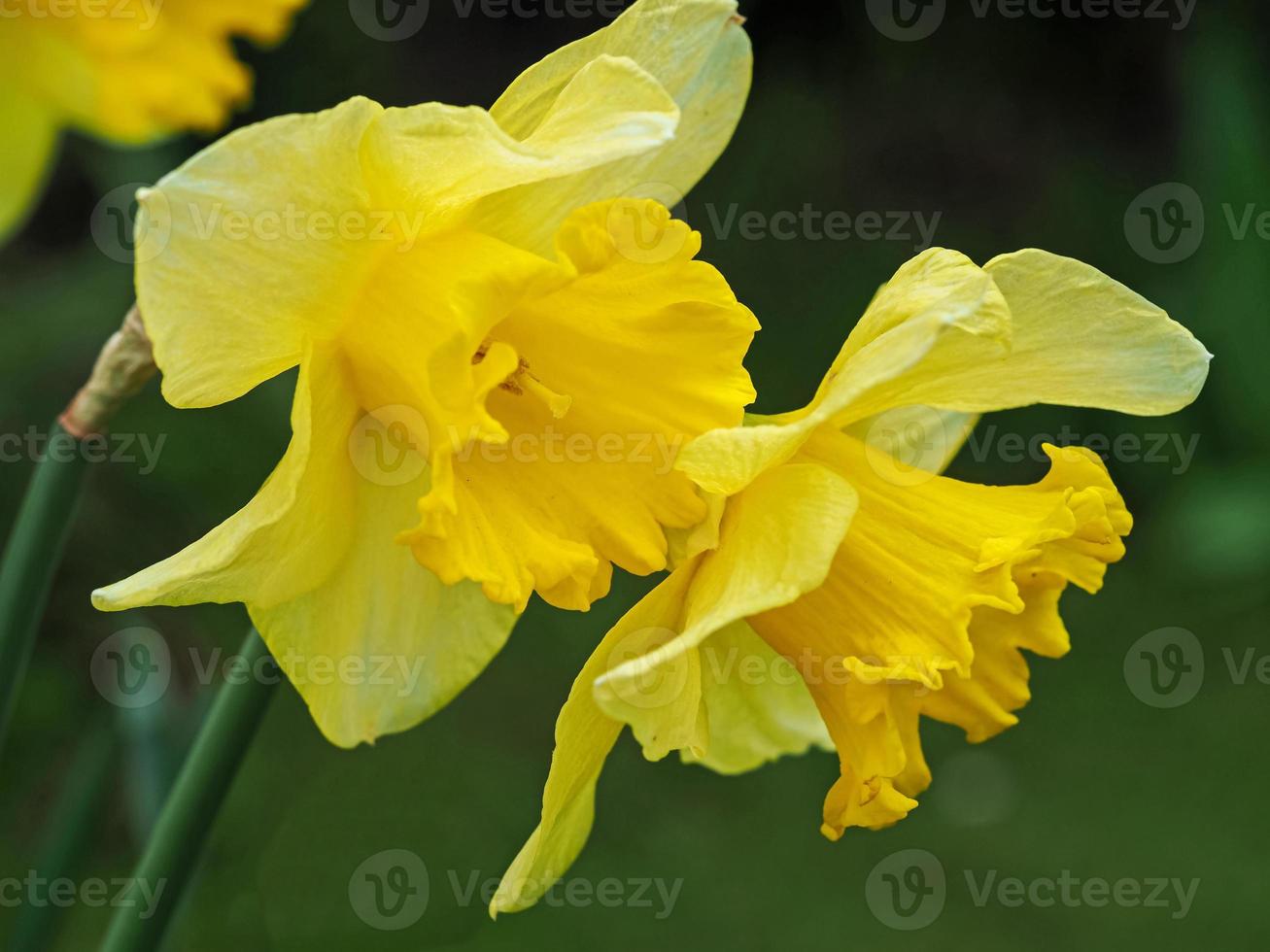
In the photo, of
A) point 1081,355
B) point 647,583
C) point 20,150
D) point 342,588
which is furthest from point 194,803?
point 647,583

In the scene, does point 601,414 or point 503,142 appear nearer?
point 503,142

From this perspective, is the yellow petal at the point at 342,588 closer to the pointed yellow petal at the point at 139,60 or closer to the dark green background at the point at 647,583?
the pointed yellow petal at the point at 139,60

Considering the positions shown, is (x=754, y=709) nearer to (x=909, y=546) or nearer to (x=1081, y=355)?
(x=909, y=546)

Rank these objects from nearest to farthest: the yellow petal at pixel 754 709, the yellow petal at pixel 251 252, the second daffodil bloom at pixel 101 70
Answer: the yellow petal at pixel 251 252, the yellow petal at pixel 754 709, the second daffodil bloom at pixel 101 70

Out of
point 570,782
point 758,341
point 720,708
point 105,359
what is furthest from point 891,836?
point 105,359

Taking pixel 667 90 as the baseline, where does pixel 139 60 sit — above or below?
A: below

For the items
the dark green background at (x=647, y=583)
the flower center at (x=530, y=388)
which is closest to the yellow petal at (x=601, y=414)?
the flower center at (x=530, y=388)

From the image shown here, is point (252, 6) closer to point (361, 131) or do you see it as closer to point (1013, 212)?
point (361, 131)
